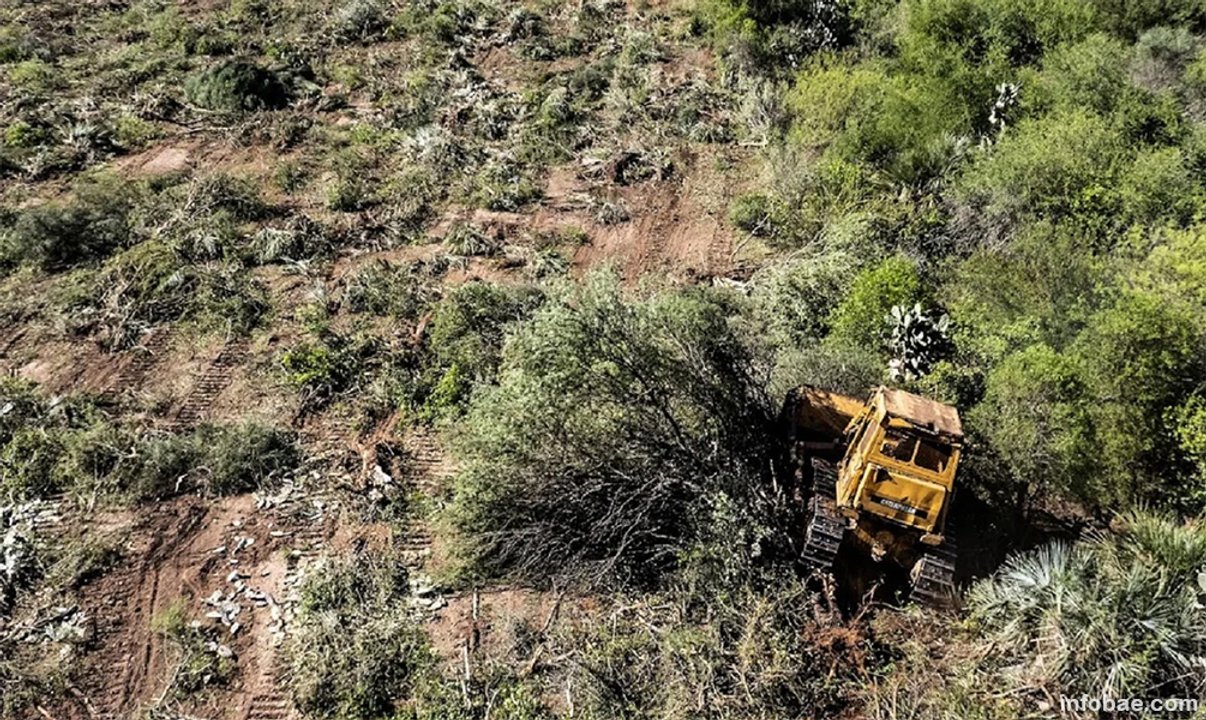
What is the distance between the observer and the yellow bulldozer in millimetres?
9805

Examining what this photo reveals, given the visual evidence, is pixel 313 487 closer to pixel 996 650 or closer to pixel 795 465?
pixel 795 465

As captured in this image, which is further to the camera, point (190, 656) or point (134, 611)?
point (134, 611)

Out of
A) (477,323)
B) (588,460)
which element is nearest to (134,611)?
(588,460)

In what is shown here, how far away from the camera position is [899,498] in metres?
9.82

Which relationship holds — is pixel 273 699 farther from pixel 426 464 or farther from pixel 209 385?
pixel 209 385

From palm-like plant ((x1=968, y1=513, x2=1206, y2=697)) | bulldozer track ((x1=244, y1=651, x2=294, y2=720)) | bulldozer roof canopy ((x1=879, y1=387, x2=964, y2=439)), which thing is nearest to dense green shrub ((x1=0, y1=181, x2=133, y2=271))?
bulldozer track ((x1=244, y1=651, x2=294, y2=720))

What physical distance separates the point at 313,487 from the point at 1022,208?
15.1 m

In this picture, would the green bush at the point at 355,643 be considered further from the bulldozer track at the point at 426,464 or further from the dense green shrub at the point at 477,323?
the dense green shrub at the point at 477,323

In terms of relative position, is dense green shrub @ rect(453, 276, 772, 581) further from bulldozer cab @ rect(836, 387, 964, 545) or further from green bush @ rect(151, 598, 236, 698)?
green bush @ rect(151, 598, 236, 698)

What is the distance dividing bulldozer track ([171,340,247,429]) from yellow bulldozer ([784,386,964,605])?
10.0 m

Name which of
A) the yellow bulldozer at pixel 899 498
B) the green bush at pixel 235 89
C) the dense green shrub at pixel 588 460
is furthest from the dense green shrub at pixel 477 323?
the green bush at pixel 235 89

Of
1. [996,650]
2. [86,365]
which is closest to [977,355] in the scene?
[996,650]

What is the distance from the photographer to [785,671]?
29.5ft

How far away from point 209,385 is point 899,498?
11.4 meters
